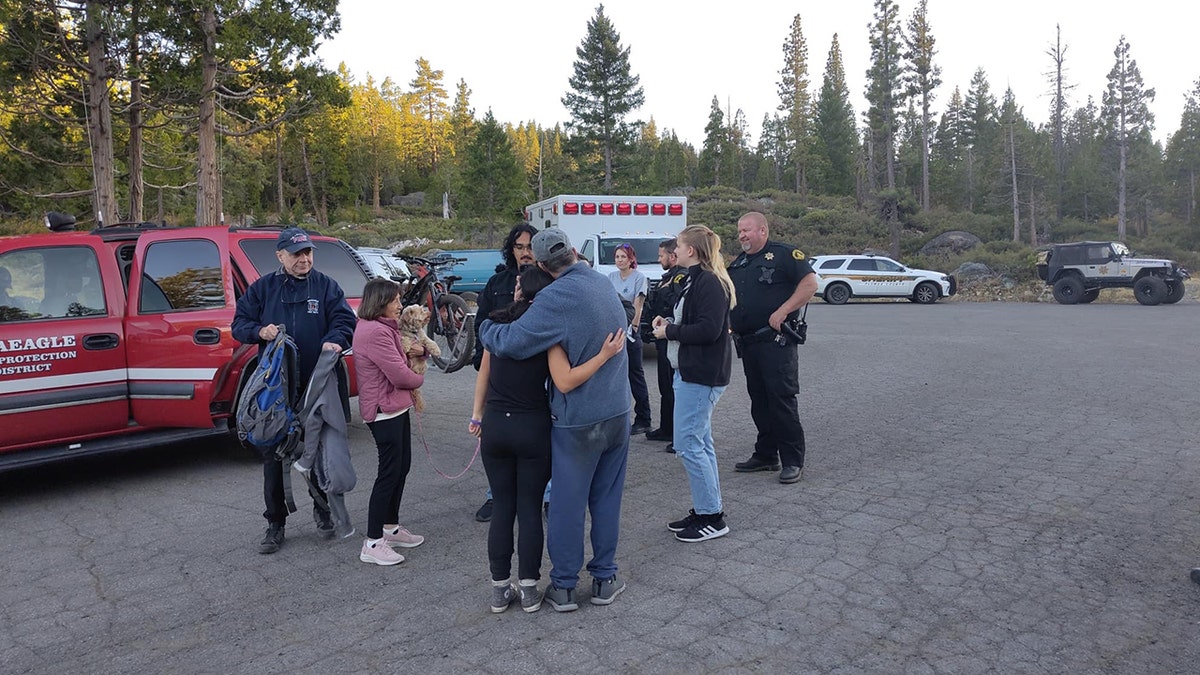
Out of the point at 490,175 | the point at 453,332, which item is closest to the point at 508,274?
the point at 453,332

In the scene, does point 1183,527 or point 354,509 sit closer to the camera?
point 1183,527

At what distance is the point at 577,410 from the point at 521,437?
28cm

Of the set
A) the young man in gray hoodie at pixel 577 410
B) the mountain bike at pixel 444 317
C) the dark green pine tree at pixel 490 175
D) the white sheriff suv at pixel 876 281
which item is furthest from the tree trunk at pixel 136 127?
the dark green pine tree at pixel 490 175

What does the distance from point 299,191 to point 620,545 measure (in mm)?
73384

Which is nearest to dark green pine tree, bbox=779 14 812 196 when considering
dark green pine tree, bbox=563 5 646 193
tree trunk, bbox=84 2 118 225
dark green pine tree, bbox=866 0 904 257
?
dark green pine tree, bbox=866 0 904 257

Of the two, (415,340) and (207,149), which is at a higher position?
(207,149)

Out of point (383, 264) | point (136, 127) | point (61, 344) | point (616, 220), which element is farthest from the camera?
point (136, 127)

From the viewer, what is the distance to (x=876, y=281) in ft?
88.4

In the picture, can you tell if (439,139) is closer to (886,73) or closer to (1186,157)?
(886,73)

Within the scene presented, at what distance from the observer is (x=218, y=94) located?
17328 mm

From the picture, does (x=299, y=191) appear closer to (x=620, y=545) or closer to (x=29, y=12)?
(x=29, y=12)

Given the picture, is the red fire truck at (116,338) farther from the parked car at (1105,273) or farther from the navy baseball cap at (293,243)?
the parked car at (1105,273)

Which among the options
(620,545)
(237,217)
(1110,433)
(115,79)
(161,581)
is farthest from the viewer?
(237,217)

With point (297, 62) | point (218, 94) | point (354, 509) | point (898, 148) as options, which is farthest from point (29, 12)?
point (898, 148)
